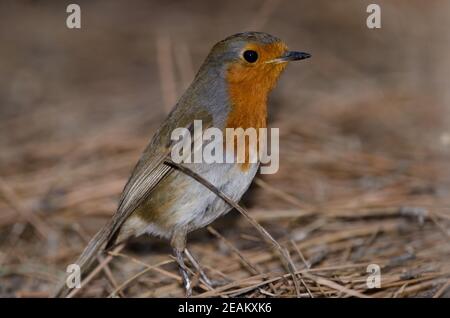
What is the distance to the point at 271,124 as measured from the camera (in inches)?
212

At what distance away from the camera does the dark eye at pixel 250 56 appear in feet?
12.4

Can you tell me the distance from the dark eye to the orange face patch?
0.6 inches

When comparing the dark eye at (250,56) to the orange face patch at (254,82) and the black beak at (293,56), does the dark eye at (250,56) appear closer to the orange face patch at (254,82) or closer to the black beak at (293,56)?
the orange face patch at (254,82)

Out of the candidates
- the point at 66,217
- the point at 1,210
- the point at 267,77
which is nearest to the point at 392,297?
the point at 267,77

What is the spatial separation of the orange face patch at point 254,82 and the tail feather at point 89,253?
966 mm

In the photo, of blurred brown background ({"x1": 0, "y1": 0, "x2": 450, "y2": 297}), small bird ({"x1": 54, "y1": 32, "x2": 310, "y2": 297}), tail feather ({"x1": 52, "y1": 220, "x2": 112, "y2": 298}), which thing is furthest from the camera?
blurred brown background ({"x1": 0, "y1": 0, "x2": 450, "y2": 297})

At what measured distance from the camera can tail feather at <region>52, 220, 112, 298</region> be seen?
→ 12.7ft

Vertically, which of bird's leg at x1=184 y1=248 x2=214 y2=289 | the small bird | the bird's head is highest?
the bird's head

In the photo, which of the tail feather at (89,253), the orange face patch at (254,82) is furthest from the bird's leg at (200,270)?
the orange face patch at (254,82)

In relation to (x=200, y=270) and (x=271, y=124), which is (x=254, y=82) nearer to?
(x=200, y=270)

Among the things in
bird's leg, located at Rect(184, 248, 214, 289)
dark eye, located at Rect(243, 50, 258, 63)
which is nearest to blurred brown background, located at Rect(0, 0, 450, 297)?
bird's leg, located at Rect(184, 248, 214, 289)

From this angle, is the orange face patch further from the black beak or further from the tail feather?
the tail feather

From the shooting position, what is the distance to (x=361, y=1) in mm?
7562
